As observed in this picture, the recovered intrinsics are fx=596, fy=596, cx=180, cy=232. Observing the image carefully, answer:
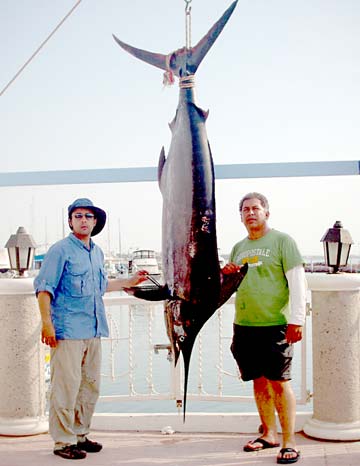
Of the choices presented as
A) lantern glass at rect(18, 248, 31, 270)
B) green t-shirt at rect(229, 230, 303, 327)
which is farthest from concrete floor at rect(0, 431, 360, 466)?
lantern glass at rect(18, 248, 31, 270)

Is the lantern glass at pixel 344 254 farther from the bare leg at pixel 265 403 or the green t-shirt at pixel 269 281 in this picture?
the bare leg at pixel 265 403

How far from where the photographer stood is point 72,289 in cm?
306

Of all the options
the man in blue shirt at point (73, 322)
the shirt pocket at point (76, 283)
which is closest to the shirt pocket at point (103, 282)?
Result: the man in blue shirt at point (73, 322)

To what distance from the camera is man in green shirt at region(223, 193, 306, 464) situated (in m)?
2.99

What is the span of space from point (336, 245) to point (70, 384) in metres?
1.66

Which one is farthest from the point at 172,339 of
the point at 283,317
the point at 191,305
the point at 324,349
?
the point at 324,349

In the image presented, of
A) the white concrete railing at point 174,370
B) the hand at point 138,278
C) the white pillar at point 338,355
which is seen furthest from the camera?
the white concrete railing at point 174,370

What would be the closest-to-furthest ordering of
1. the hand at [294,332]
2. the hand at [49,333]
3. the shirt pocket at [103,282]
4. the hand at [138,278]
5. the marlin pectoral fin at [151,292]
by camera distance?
1. the marlin pectoral fin at [151,292]
2. the hand at [138,278]
3. the hand at [294,332]
4. the hand at [49,333]
5. the shirt pocket at [103,282]

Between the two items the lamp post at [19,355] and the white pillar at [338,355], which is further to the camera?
the lamp post at [19,355]

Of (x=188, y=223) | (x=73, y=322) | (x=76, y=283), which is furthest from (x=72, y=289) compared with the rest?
(x=188, y=223)

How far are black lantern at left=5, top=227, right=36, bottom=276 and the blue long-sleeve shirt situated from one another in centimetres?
51

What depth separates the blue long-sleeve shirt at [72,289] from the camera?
3035 millimetres

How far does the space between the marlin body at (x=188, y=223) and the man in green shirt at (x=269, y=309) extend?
810 millimetres

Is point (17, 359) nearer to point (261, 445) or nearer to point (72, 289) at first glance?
point (72, 289)
